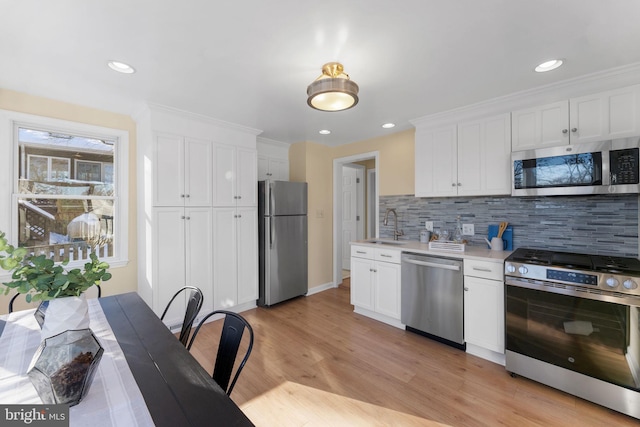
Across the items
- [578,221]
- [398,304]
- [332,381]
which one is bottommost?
[332,381]

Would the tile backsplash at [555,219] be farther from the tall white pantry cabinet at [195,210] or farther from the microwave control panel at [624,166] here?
the tall white pantry cabinet at [195,210]

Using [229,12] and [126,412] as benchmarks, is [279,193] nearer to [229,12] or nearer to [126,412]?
[229,12]

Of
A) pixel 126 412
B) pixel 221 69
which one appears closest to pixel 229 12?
pixel 221 69

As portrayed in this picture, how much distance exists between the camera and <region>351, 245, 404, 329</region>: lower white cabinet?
10.0 feet

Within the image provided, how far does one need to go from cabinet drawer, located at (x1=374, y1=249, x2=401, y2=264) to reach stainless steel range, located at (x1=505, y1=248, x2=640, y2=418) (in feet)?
3.44

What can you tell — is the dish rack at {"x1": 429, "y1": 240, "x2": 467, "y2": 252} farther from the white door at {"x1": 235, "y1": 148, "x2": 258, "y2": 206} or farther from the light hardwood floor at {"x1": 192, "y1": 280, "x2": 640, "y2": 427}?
the white door at {"x1": 235, "y1": 148, "x2": 258, "y2": 206}

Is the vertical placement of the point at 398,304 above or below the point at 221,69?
below

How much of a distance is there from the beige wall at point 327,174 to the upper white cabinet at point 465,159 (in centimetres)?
43

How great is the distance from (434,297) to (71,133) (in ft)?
13.0

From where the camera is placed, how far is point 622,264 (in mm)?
1947

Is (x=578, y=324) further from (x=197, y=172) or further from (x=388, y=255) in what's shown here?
(x=197, y=172)

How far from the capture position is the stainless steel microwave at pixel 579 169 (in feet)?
6.56

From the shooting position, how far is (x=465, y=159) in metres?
2.86

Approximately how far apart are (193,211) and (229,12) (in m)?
2.13
